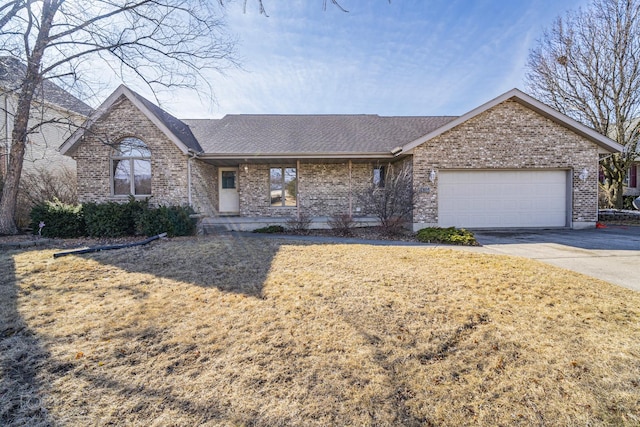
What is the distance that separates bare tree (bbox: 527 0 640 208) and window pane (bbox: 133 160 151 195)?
2187 centimetres

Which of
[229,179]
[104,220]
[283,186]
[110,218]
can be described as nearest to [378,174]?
[283,186]

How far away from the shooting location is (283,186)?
13.5m

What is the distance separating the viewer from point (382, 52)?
416 inches

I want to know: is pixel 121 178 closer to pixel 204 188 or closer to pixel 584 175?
pixel 204 188

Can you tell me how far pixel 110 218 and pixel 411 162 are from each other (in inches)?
407

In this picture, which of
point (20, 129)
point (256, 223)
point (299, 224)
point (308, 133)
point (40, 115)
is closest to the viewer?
point (20, 129)

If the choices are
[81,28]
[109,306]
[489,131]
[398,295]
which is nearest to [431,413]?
[398,295]

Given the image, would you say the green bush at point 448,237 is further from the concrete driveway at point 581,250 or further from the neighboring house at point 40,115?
the neighboring house at point 40,115

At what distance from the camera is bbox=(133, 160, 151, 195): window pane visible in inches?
434

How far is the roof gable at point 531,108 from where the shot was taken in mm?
10797

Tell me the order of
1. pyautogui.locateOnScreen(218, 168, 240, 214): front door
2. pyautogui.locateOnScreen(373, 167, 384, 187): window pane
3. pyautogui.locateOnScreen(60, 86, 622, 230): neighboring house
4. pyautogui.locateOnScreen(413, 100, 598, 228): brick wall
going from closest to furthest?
pyautogui.locateOnScreen(60, 86, 622, 230): neighboring house
pyautogui.locateOnScreen(413, 100, 598, 228): brick wall
pyautogui.locateOnScreen(373, 167, 384, 187): window pane
pyautogui.locateOnScreen(218, 168, 240, 214): front door

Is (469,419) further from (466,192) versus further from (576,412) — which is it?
(466,192)

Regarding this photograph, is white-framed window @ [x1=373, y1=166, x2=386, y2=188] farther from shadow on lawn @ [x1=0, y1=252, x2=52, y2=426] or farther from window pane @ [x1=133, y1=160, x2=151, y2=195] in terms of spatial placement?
shadow on lawn @ [x1=0, y1=252, x2=52, y2=426]

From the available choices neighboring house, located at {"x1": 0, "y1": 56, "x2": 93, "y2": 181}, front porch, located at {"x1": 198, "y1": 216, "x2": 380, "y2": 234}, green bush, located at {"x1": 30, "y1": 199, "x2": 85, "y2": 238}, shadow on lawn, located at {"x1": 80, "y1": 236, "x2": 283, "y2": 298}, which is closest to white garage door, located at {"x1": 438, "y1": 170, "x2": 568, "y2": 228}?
front porch, located at {"x1": 198, "y1": 216, "x2": 380, "y2": 234}
